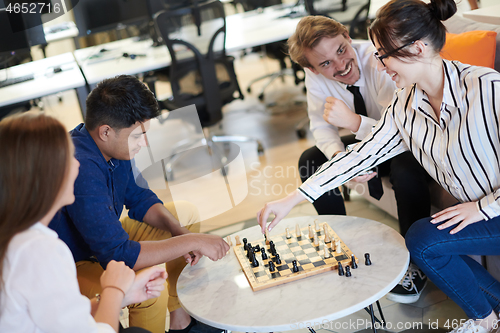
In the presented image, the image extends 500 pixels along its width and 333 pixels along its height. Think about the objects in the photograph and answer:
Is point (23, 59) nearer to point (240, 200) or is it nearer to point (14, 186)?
point (240, 200)

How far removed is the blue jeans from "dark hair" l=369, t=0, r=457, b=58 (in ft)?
1.70

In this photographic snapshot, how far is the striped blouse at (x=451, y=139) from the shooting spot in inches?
49.9

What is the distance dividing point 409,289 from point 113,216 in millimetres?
1091

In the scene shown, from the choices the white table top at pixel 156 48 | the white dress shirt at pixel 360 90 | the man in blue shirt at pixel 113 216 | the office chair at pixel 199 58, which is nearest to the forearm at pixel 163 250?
the man in blue shirt at pixel 113 216

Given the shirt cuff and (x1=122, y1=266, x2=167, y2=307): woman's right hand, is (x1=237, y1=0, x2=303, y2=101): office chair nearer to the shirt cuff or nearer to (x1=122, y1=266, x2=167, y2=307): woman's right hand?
the shirt cuff

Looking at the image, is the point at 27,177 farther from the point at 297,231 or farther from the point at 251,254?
the point at 297,231

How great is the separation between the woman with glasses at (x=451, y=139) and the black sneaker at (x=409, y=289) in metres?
0.29

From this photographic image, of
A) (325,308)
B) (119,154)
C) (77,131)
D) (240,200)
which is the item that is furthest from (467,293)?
(240,200)

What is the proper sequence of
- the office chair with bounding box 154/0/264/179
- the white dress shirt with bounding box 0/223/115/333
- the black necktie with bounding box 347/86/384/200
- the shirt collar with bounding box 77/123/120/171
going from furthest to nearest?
the office chair with bounding box 154/0/264/179 < the black necktie with bounding box 347/86/384/200 < the shirt collar with bounding box 77/123/120/171 < the white dress shirt with bounding box 0/223/115/333

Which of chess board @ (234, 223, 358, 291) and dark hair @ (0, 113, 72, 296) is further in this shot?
chess board @ (234, 223, 358, 291)

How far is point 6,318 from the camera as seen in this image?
898 mm

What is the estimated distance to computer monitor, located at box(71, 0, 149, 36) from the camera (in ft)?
14.5

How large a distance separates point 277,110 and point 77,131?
10.6 feet

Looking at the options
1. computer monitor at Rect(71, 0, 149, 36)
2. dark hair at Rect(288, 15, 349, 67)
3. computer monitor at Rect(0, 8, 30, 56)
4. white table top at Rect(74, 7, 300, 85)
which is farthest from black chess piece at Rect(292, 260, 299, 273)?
computer monitor at Rect(71, 0, 149, 36)
